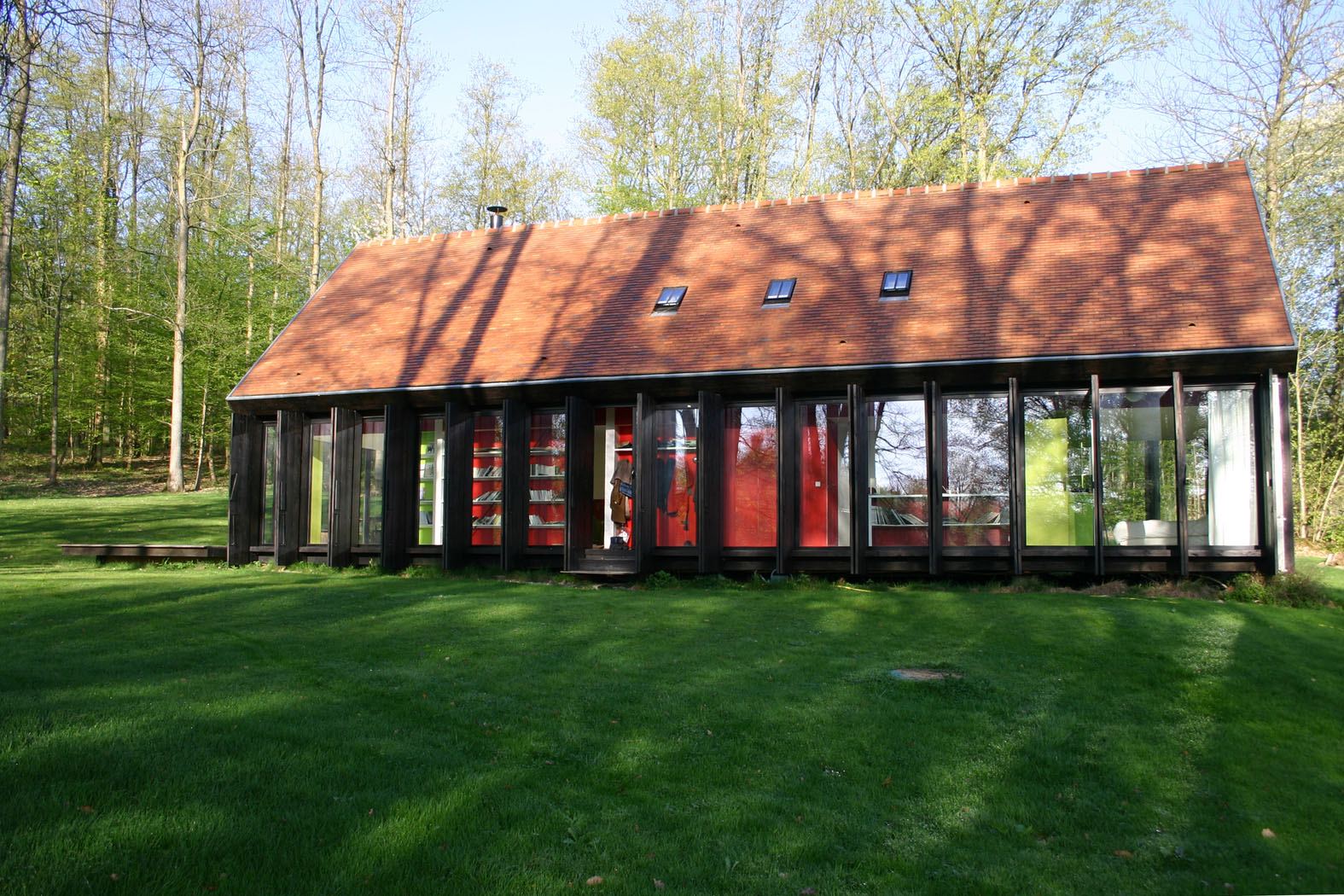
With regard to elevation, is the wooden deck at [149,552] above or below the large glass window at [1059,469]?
below

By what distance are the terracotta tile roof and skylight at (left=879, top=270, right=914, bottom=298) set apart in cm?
17

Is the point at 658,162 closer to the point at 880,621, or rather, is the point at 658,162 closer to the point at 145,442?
the point at 145,442

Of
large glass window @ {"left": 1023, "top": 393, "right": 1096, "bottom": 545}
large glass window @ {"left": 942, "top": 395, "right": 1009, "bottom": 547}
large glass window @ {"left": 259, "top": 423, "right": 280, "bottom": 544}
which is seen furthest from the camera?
large glass window @ {"left": 259, "top": 423, "right": 280, "bottom": 544}

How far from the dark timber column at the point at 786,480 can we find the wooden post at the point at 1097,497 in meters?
4.01

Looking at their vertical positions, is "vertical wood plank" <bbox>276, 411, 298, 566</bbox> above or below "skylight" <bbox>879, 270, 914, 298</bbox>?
below

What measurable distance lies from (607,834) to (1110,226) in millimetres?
13811

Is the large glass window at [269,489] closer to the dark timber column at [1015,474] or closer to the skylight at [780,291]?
the skylight at [780,291]

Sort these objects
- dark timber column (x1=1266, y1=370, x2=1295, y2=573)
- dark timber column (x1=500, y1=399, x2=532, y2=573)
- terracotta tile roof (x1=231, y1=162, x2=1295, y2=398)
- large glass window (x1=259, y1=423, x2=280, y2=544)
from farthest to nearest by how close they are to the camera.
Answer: large glass window (x1=259, y1=423, x2=280, y2=544)
dark timber column (x1=500, y1=399, x2=532, y2=573)
terracotta tile roof (x1=231, y1=162, x2=1295, y2=398)
dark timber column (x1=1266, y1=370, x2=1295, y2=573)

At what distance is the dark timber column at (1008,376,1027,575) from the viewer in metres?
12.8

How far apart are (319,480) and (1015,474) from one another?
37.4 feet

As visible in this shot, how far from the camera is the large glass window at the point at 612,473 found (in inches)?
591

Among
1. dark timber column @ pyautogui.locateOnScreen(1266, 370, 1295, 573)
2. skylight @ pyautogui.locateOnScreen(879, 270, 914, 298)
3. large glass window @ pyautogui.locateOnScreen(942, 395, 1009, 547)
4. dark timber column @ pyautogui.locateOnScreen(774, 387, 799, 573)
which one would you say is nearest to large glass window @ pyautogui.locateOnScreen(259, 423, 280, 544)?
dark timber column @ pyautogui.locateOnScreen(774, 387, 799, 573)

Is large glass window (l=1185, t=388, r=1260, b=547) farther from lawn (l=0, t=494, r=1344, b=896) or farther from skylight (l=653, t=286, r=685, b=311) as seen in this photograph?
skylight (l=653, t=286, r=685, b=311)

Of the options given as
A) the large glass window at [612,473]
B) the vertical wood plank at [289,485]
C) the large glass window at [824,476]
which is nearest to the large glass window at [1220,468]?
the large glass window at [824,476]
